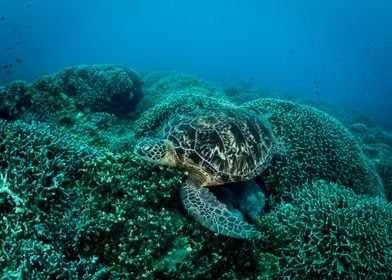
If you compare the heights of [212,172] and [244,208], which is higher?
[212,172]

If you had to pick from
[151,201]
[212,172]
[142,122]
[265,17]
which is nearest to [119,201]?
[151,201]

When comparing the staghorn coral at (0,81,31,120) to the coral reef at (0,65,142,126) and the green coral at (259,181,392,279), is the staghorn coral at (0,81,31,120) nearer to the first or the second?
the coral reef at (0,65,142,126)

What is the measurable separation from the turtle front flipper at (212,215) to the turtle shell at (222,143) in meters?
0.40

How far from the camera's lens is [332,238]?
3.54 m

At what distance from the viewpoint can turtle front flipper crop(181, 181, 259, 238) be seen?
122 inches

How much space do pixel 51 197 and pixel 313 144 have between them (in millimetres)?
4762

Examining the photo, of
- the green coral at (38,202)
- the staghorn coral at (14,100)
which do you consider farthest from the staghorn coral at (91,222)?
the staghorn coral at (14,100)

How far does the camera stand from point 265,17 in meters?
142

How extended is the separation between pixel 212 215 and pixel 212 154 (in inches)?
38.5

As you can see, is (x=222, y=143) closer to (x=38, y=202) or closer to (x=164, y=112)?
(x=38, y=202)

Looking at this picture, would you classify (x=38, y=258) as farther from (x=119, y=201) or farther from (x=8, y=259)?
(x=119, y=201)

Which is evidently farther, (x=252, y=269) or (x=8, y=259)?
(x=252, y=269)

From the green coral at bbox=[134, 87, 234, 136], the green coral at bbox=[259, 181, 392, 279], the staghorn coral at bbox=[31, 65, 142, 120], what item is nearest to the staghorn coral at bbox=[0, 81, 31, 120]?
the staghorn coral at bbox=[31, 65, 142, 120]

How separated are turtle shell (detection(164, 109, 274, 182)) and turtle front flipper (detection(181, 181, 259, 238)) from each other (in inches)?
15.9
